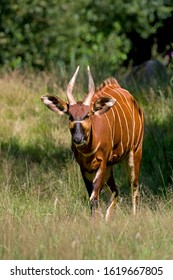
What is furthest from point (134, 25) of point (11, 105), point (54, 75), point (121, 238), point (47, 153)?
point (121, 238)

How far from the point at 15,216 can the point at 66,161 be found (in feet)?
9.71

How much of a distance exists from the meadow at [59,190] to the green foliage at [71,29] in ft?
8.38

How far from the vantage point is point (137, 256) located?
7.36 metres

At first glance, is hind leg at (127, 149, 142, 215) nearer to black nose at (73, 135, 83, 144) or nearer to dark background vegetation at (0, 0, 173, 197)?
black nose at (73, 135, 83, 144)

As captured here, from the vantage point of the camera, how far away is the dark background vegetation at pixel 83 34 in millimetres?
18656

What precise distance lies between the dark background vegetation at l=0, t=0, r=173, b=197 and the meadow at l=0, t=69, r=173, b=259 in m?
1.31

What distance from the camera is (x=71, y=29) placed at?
1986 cm

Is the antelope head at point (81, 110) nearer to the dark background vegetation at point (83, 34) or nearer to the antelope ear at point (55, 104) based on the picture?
the antelope ear at point (55, 104)

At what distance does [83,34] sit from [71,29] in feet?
2.29

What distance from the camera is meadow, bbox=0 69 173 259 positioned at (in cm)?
763

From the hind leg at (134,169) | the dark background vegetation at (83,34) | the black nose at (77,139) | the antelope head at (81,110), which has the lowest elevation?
the hind leg at (134,169)

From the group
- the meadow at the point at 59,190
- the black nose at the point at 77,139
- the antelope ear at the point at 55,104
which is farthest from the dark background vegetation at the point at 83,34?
the black nose at the point at 77,139

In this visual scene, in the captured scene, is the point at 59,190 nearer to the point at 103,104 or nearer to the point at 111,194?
the point at 111,194
